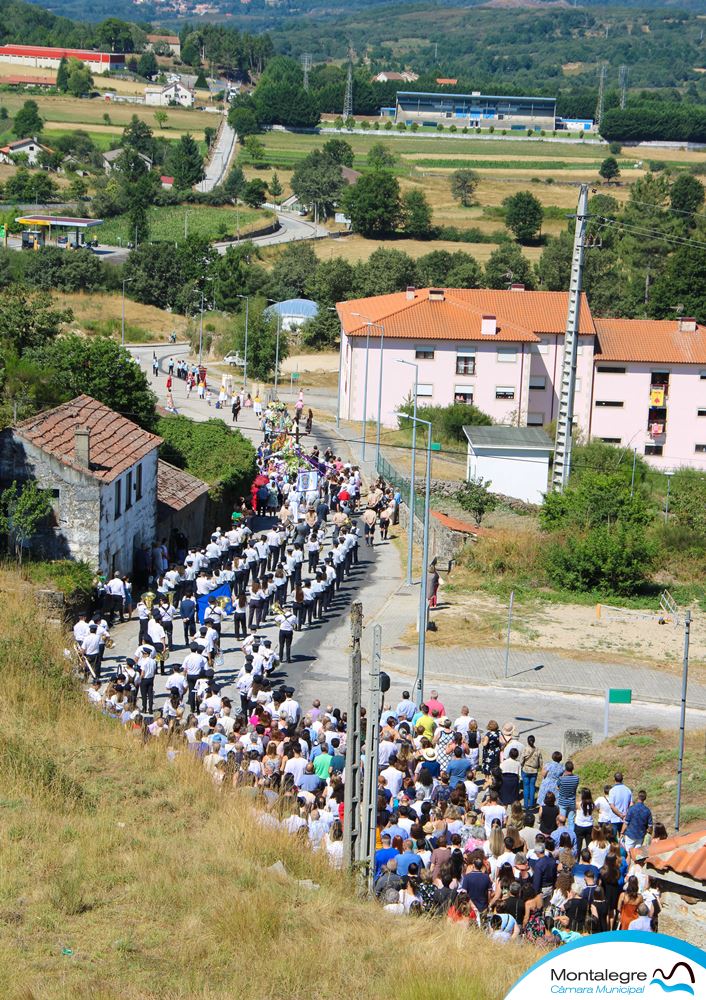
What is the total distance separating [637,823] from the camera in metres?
16.3

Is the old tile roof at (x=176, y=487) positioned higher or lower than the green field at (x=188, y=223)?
lower

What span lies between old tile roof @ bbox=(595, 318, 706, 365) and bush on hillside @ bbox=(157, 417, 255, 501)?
2756cm

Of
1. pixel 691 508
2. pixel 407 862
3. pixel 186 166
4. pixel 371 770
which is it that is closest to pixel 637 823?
pixel 407 862

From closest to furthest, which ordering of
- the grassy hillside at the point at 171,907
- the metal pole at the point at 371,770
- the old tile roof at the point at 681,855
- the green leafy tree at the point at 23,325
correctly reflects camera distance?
the grassy hillside at the point at 171,907 < the metal pole at the point at 371,770 < the old tile roof at the point at 681,855 < the green leafy tree at the point at 23,325

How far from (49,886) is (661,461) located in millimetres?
53664

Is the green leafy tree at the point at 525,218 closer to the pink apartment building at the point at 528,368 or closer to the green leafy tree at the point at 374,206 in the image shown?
the green leafy tree at the point at 374,206

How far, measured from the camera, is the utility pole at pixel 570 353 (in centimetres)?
3625

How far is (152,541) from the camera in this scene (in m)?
32.7

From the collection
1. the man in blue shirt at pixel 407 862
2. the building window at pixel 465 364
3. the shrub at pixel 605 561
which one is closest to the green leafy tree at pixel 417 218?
the building window at pixel 465 364

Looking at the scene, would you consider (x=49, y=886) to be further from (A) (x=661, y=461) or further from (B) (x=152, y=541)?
(A) (x=661, y=461)

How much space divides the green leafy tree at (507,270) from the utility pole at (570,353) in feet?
185

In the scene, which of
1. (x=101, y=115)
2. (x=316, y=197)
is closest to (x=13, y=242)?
(x=316, y=197)

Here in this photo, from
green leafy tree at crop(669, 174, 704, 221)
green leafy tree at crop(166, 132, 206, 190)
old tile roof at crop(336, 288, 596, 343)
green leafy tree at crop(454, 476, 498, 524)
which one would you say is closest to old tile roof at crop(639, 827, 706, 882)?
green leafy tree at crop(454, 476, 498, 524)

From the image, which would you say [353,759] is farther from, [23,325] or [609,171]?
[609,171]
